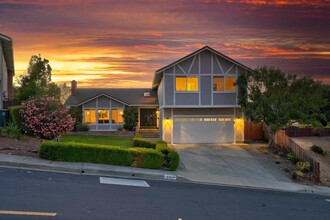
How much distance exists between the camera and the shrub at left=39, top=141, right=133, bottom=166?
60.0ft

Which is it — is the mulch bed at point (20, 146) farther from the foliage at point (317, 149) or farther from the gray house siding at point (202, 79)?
the foliage at point (317, 149)

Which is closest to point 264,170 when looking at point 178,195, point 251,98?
point 251,98

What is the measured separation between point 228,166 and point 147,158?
21.8ft

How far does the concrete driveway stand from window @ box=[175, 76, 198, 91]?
4.75 metres

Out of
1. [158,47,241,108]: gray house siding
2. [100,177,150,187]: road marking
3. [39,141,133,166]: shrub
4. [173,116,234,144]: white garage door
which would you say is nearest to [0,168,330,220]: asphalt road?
[100,177,150,187]: road marking

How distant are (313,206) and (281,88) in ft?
52.4

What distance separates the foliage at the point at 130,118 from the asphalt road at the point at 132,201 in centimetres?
2459

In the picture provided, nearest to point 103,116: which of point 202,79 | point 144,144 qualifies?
point 202,79

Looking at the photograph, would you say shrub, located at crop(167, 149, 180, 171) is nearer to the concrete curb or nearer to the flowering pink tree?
the concrete curb

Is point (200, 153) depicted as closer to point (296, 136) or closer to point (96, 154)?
point (296, 136)

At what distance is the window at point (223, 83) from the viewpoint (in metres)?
33.2

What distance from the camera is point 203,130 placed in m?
33.8

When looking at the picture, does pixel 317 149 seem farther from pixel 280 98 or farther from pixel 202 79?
pixel 202 79

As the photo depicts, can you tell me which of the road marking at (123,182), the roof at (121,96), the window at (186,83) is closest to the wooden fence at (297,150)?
the window at (186,83)
